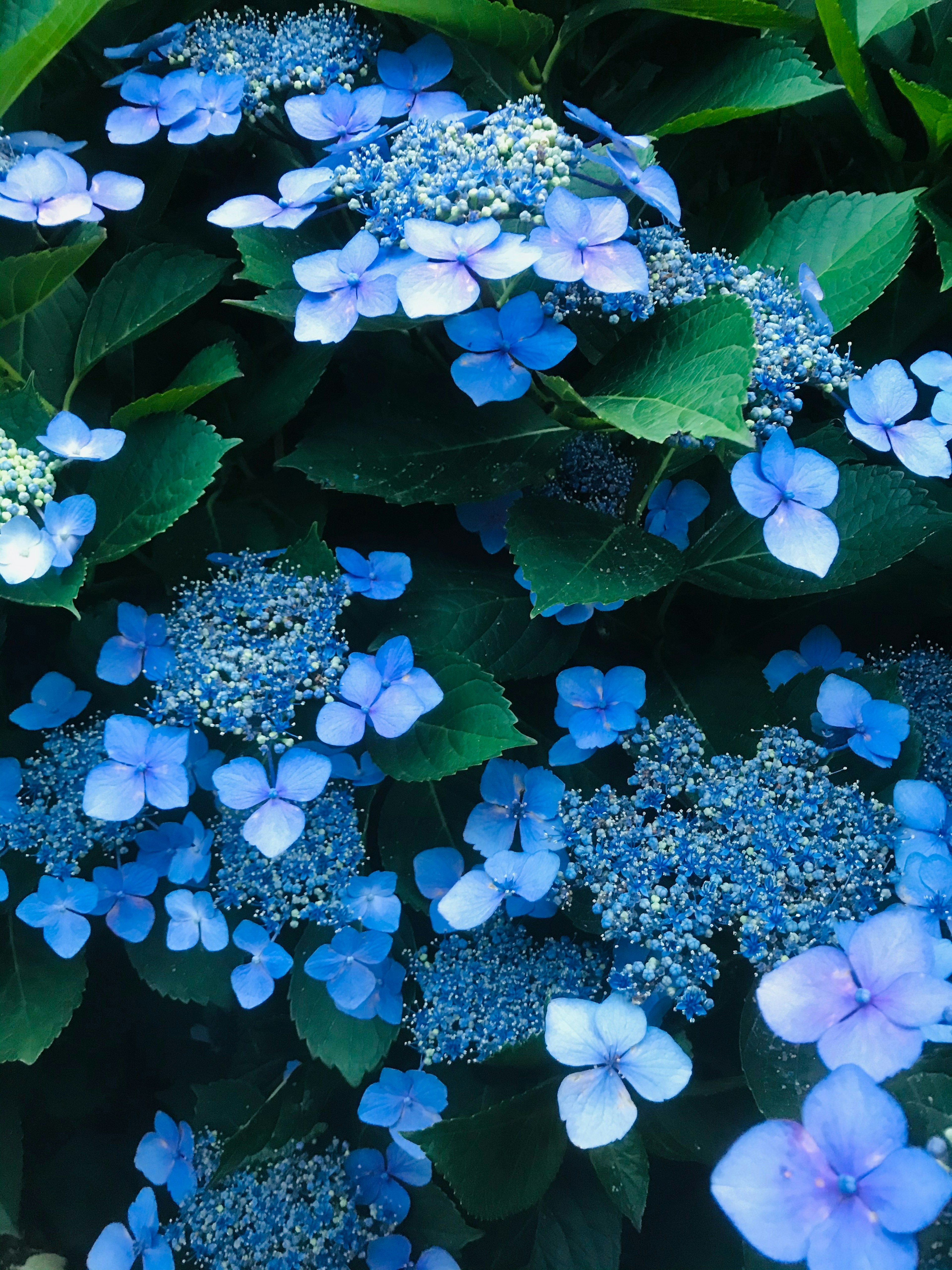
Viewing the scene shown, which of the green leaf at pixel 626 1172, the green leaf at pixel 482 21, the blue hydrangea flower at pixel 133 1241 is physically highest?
the green leaf at pixel 482 21

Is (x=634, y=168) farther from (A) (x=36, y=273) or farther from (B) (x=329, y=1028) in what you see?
(B) (x=329, y=1028)

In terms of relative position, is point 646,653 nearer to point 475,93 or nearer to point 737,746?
point 737,746

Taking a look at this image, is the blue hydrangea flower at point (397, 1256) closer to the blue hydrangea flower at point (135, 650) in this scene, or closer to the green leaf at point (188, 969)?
the green leaf at point (188, 969)

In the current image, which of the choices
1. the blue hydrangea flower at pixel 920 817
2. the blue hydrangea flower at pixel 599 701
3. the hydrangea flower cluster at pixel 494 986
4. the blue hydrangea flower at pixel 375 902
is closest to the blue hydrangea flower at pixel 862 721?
the blue hydrangea flower at pixel 920 817

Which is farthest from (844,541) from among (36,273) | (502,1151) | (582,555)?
(36,273)

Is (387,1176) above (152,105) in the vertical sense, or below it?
below

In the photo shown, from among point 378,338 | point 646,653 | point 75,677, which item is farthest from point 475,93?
point 75,677
